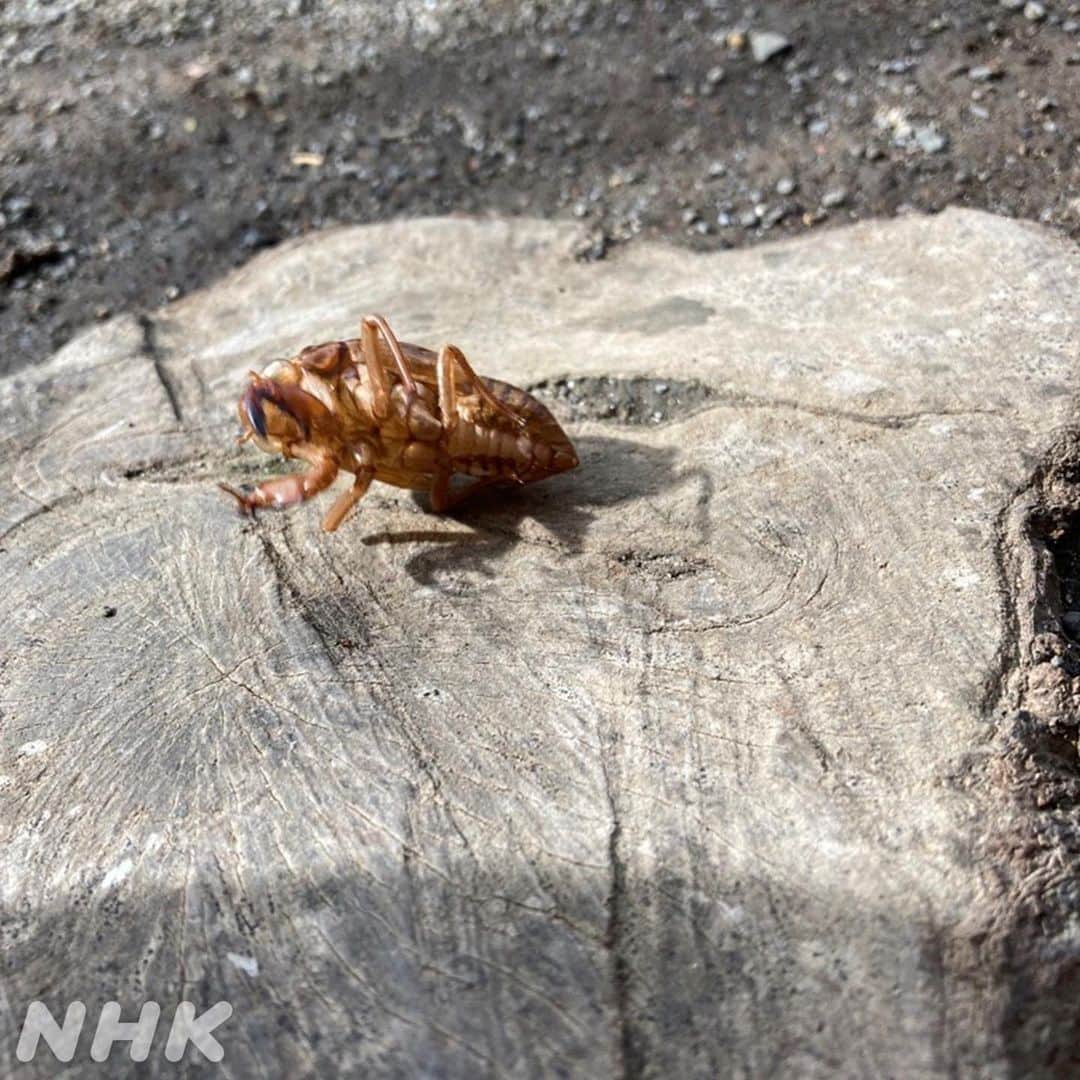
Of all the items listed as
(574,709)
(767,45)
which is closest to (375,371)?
(574,709)

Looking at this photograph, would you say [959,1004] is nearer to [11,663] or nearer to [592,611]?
[592,611]

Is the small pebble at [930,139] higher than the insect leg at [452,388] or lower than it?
lower

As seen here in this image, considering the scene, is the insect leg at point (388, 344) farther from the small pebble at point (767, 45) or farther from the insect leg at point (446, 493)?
the small pebble at point (767, 45)

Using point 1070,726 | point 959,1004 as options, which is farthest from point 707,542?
point 959,1004

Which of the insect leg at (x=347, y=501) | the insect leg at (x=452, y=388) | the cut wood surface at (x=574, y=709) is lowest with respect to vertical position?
the cut wood surface at (x=574, y=709)

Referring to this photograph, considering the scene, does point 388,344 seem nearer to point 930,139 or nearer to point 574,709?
point 574,709

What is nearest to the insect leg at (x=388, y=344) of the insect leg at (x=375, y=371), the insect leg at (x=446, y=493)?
the insect leg at (x=375, y=371)

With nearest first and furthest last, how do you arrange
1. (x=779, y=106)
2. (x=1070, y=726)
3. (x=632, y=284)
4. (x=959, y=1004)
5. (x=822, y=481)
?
(x=959, y=1004) < (x=1070, y=726) < (x=822, y=481) < (x=632, y=284) < (x=779, y=106)

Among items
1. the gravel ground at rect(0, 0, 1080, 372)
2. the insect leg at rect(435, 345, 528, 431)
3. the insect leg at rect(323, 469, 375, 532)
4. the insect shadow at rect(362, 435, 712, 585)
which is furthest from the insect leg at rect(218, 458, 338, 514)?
the gravel ground at rect(0, 0, 1080, 372)
